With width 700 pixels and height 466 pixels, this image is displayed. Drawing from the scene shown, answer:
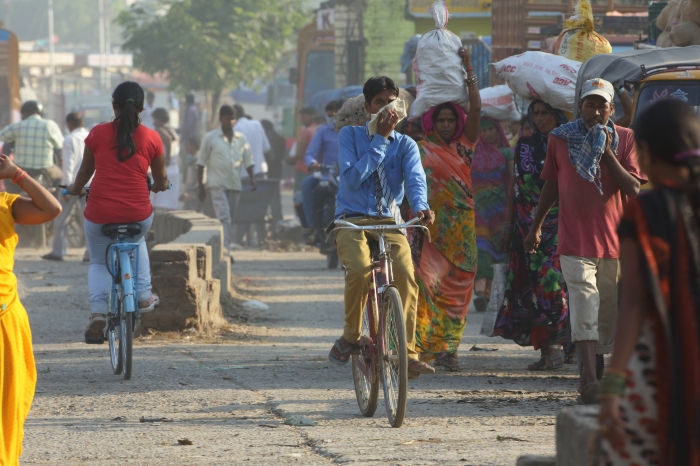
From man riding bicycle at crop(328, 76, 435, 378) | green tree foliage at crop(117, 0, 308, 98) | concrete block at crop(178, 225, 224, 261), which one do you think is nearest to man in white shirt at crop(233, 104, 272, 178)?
concrete block at crop(178, 225, 224, 261)

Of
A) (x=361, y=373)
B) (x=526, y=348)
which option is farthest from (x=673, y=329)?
(x=526, y=348)

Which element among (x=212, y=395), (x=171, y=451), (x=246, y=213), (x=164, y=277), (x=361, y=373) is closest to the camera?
(x=171, y=451)

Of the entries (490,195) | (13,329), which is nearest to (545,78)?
(490,195)

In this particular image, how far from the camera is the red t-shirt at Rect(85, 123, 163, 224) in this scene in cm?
755

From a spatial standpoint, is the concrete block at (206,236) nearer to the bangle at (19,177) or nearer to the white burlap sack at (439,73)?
the white burlap sack at (439,73)

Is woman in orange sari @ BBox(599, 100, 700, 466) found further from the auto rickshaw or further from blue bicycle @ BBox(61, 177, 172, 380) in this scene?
blue bicycle @ BBox(61, 177, 172, 380)

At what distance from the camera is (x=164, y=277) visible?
8.89 metres

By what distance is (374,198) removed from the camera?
20.9 ft

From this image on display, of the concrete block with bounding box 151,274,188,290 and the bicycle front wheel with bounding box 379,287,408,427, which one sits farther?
the concrete block with bounding box 151,274,188,290

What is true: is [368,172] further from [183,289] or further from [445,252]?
[183,289]

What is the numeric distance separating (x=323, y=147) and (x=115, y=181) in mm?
7478

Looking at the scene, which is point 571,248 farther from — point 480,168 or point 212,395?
point 480,168

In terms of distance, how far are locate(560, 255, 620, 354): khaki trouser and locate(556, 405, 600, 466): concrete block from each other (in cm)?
245

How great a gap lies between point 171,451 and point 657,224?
305 centimetres
